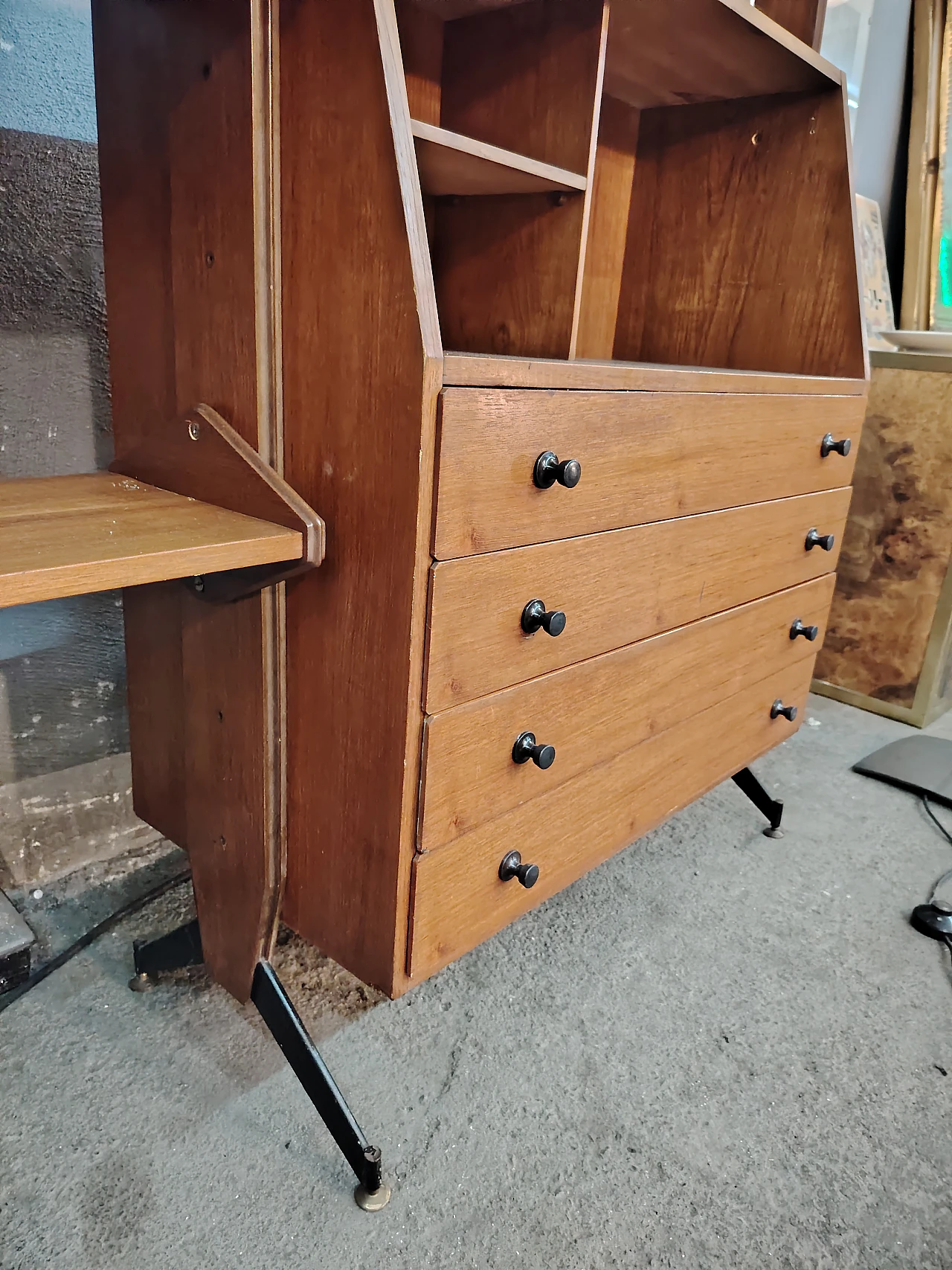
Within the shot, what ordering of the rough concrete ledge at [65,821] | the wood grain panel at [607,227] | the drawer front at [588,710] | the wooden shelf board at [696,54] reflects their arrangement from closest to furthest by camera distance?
the drawer front at [588,710], the wooden shelf board at [696,54], the rough concrete ledge at [65,821], the wood grain panel at [607,227]

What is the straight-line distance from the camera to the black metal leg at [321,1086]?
0.95 m

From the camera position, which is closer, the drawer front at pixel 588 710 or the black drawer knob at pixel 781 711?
the drawer front at pixel 588 710

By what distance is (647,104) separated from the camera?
1.47 m

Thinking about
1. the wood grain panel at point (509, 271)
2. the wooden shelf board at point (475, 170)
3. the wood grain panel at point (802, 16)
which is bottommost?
the wood grain panel at point (509, 271)

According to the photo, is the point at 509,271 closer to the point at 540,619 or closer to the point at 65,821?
the point at 540,619

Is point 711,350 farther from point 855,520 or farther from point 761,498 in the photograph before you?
point 855,520

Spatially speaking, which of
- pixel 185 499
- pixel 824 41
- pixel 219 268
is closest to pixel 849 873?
pixel 185 499

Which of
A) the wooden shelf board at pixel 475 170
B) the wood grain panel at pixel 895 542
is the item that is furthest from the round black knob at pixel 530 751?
the wood grain panel at pixel 895 542

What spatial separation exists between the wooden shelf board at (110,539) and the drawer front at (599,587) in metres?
0.17

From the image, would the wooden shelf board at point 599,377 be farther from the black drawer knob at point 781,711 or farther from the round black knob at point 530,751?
the black drawer knob at point 781,711

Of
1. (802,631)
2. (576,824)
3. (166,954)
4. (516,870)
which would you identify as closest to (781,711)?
(802,631)

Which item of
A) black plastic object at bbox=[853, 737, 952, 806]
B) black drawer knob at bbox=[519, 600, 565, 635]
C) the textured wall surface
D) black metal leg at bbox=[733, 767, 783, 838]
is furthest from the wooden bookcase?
black plastic object at bbox=[853, 737, 952, 806]

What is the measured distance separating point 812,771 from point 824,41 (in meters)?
1.87

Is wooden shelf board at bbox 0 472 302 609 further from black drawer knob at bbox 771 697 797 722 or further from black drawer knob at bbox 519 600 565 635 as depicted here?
black drawer knob at bbox 771 697 797 722
